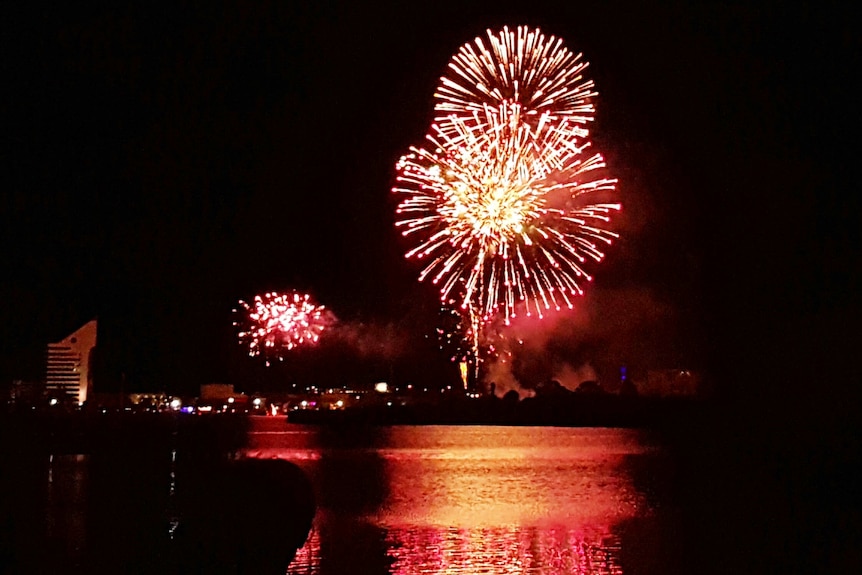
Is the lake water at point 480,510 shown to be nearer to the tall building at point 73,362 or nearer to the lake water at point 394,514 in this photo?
the lake water at point 394,514

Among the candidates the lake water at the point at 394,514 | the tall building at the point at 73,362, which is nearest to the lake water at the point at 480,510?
the lake water at the point at 394,514

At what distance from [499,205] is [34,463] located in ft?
48.3

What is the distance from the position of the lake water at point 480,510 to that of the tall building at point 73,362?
168 feet

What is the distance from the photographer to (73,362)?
271 ft

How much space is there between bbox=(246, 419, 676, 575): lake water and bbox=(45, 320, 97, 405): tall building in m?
51.1

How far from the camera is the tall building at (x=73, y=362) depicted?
81438 mm

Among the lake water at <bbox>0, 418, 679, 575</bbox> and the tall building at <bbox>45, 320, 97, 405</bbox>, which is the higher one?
the tall building at <bbox>45, 320, 97, 405</bbox>

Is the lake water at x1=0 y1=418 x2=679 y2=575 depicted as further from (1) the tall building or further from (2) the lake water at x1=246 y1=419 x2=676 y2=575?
(1) the tall building

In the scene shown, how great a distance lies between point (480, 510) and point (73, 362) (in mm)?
70452

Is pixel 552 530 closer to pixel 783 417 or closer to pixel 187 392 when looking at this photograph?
pixel 783 417

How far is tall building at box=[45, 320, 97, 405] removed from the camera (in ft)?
267

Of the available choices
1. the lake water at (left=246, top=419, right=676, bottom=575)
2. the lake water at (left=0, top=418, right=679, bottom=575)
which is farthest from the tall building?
the lake water at (left=0, top=418, right=679, bottom=575)

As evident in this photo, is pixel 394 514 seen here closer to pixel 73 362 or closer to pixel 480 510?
pixel 480 510

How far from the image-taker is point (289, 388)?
10438cm
